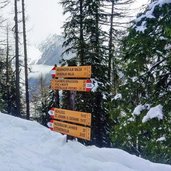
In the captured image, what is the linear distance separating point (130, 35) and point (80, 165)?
2.96 m

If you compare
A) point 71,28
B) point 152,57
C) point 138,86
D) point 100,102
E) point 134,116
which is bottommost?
point 100,102

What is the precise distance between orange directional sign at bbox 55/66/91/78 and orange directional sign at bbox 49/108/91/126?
3.15ft

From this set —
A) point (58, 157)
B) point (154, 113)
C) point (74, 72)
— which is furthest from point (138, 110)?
point (74, 72)

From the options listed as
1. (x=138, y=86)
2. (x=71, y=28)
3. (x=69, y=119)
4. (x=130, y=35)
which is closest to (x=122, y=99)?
(x=138, y=86)

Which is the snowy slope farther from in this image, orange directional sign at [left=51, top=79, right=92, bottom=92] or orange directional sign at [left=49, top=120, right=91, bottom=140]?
orange directional sign at [left=51, top=79, right=92, bottom=92]

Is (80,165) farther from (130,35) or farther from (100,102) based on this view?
(100,102)

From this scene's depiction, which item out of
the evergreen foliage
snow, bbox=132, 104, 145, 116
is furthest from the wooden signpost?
snow, bbox=132, 104, 145, 116

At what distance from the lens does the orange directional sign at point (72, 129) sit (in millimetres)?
9097

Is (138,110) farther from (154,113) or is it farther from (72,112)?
(72,112)

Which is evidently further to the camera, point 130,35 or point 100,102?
point 100,102

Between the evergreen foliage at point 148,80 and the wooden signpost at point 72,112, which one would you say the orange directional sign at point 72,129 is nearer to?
the wooden signpost at point 72,112

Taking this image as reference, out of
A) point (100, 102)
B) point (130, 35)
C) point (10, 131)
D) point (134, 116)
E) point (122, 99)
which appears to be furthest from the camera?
point (100, 102)

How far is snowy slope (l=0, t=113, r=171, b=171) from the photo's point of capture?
24.9 ft

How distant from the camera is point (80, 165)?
309 inches
